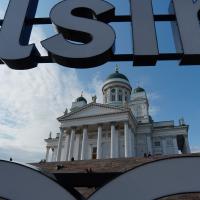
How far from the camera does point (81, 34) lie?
5336 millimetres

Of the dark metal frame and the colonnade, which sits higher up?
the colonnade

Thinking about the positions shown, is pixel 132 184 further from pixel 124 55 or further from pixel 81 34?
pixel 81 34

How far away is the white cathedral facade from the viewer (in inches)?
1553

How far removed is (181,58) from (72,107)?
169 ft

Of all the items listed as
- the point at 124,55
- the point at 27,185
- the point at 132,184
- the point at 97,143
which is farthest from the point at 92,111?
the point at 132,184

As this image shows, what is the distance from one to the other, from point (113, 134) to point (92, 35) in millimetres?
34194

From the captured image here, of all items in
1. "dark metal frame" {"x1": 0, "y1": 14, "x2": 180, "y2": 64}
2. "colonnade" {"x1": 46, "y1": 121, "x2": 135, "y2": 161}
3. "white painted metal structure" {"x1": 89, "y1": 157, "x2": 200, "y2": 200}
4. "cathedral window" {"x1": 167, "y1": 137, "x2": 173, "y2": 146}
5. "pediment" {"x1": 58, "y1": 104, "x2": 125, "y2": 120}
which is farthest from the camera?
"cathedral window" {"x1": 167, "y1": 137, "x2": 173, "y2": 146}

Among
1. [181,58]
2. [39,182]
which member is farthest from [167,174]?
[181,58]

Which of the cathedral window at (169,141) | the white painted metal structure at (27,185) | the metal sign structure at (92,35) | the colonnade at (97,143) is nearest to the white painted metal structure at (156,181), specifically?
the white painted metal structure at (27,185)

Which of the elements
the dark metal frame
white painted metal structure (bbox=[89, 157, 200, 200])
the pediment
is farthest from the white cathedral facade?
white painted metal structure (bbox=[89, 157, 200, 200])

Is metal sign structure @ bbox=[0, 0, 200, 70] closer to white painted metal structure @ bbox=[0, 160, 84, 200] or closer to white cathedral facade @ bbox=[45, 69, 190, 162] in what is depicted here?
white painted metal structure @ bbox=[0, 160, 84, 200]

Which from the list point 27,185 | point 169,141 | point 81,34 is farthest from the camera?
point 169,141

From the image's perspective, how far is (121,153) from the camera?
134 feet

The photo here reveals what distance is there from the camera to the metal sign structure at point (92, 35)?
5.09 m
